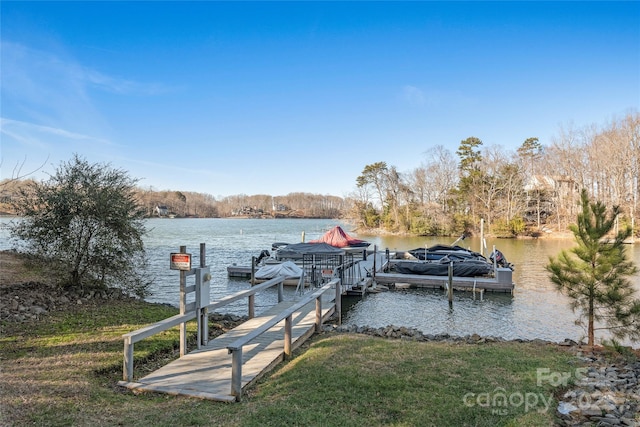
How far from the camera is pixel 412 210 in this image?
49938 mm

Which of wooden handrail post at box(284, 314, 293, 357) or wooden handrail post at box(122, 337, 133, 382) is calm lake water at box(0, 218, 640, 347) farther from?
wooden handrail post at box(122, 337, 133, 382)

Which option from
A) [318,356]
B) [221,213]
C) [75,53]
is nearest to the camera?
[318,356]

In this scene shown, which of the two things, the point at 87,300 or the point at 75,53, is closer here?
the point at 87,300

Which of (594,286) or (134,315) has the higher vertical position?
(594,286)

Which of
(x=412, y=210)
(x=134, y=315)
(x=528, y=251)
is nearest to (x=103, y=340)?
(x=134, y=315)

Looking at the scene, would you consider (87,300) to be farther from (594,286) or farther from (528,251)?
(528,251)

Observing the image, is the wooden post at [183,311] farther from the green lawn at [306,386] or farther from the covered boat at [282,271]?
the covered boat at [282,271]

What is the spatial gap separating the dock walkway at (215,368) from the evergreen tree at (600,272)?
5391mm

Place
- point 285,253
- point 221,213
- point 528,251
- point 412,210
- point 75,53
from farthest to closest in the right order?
1. point 221,213
2. point 412,210
3. point 528,251
4. point 285,253
5. point 75,53

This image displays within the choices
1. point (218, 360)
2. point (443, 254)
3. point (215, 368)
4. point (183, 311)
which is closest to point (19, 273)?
point (183, 311)

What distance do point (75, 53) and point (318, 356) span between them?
11.5 m

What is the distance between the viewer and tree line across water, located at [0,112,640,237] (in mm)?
42500

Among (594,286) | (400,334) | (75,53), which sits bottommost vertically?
(400,334)

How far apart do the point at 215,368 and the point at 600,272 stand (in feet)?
23.4
